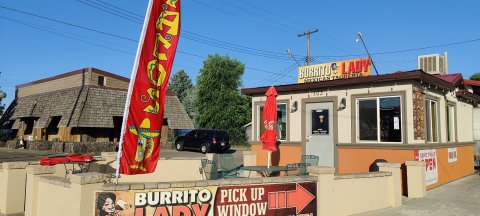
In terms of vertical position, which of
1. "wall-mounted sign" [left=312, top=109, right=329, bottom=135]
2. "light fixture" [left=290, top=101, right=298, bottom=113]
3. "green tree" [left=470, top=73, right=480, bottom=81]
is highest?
"green tree" [left=470, top=73, right=480, bottom=81]

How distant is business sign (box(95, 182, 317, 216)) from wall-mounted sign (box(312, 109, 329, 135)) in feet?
17.6

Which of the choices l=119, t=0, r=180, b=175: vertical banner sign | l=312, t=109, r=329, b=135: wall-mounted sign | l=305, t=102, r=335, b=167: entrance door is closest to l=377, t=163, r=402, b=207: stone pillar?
l=305, t=102, r=335, b=167: entrance door

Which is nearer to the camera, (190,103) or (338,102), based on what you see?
(338,102)

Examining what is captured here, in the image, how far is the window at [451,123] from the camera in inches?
570

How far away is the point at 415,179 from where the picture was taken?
10.5 metres

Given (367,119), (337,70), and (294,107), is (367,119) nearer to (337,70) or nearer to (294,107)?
(294,107)

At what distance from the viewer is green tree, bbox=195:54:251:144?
40.5 metres

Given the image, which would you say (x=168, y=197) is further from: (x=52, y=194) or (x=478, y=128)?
(x=478, y=128)

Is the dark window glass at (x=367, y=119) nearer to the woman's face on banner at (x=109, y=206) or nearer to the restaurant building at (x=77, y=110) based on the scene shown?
the woman's face on banner at (x=109, y=206)

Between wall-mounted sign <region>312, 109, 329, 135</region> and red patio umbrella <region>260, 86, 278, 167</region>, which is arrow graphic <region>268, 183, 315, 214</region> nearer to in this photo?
red patio umbrella <region>260, 86, 278, 167</region>

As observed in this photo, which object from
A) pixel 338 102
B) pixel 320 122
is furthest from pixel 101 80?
pixel 338 102

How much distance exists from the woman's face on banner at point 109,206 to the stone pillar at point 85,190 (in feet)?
0.58

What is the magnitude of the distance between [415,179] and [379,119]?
210 centimetres

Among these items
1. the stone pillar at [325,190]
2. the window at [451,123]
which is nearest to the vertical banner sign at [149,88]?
the stone pillar at [325,190]
